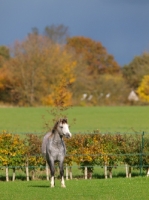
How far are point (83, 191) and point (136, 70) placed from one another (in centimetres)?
11251

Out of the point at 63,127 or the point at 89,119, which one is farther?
the point at 89,119

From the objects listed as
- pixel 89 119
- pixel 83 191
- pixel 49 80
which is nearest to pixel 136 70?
pixel 49 80

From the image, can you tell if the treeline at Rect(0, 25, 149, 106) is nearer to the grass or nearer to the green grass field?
the green grass field

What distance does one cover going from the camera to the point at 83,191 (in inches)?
782

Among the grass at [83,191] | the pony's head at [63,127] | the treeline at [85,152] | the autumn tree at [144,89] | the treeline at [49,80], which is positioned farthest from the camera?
the autumn tree at [144,89]

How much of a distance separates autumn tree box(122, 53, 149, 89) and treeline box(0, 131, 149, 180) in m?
98.2

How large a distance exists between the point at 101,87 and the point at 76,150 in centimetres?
8754

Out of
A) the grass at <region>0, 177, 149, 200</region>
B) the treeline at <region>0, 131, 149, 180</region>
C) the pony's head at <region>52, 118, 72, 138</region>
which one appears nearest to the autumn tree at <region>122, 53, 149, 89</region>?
the treeline at <region>0, 131, 149, 180</region>

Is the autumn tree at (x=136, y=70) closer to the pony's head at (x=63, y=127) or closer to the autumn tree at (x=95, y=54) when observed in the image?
the autumn tree at (x=95, y=54)

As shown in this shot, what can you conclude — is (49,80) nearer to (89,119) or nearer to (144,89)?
(144,89)

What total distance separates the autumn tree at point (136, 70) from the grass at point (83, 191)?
10450 centimetres

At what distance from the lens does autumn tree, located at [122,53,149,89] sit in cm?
12812

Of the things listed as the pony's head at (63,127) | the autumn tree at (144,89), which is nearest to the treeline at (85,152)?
the pony's head at (63,127)

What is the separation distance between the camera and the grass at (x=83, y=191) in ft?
60.9
